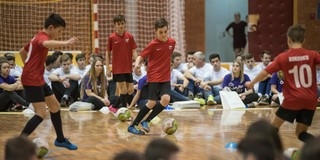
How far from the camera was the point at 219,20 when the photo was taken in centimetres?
1875

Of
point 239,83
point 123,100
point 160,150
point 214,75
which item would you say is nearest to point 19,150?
point 160,150

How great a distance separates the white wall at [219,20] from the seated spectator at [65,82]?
7216 mm

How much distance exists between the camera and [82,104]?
1123 cm

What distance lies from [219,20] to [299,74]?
13.4m

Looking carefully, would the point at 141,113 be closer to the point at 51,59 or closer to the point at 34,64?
the point at 34,64

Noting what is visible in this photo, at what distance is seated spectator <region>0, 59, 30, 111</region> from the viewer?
35.6ft

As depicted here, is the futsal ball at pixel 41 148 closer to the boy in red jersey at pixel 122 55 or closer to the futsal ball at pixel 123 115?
the futsal ball at pixel 123 115

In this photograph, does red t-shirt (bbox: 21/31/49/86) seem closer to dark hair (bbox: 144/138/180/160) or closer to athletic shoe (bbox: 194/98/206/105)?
dark hair (bbox: 144/138/180/160)

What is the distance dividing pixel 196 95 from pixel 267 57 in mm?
1961

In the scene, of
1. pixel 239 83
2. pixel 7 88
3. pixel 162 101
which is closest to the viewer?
pixel 162 101

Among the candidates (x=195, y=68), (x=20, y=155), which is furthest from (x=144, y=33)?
(x=20, y=155)

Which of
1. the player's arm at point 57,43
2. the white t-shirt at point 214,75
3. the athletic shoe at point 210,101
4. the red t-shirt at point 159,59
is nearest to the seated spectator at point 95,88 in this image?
the athletic shoe at point 210,101

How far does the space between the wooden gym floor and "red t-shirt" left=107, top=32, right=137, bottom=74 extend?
0.87m

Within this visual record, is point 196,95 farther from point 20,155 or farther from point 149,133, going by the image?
point 20,155
